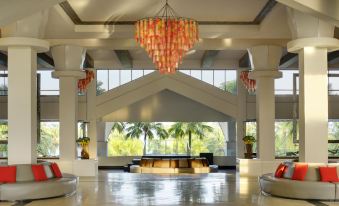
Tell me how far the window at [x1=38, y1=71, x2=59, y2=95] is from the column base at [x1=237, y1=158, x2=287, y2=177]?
10.4 meters

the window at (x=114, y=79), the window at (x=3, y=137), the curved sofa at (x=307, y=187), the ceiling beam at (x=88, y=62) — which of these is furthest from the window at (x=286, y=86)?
the curved sofa at (x=307, y=187)

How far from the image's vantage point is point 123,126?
88.4 feet

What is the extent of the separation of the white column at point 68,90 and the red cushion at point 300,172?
7.27m

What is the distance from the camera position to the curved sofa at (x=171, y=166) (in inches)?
755

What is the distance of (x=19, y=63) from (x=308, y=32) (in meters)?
5.77

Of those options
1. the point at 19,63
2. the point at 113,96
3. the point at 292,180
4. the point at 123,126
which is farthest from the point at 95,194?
the point at 123,126

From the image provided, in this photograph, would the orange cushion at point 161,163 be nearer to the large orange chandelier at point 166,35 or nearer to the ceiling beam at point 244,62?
the ceiling beam at point 244,62

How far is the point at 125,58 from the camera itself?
22.0 meters

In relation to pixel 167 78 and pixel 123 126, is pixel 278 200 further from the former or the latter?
pixel 123 126

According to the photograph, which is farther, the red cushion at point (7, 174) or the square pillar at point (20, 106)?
the square pillar at point (20, 106)

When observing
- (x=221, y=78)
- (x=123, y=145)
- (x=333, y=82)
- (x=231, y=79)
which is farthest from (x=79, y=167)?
(x=333, y=82)

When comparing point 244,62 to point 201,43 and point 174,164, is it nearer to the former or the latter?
point 174,164

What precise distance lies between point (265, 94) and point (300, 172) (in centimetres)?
578

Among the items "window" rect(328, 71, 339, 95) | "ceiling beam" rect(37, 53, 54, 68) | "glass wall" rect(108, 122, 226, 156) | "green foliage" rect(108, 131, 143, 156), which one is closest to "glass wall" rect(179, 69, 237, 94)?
"glass wall" rect(108, 122, 226, 156)
